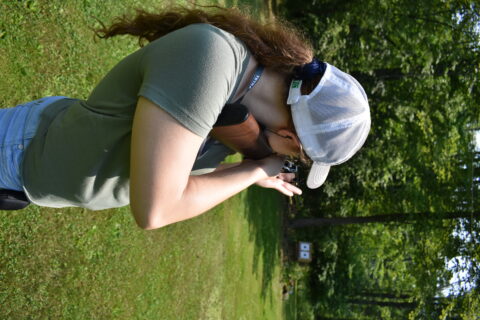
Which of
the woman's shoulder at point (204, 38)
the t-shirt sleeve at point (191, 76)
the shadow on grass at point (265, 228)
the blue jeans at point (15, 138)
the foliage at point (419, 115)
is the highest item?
the woman's shoulder at point (204, 38)

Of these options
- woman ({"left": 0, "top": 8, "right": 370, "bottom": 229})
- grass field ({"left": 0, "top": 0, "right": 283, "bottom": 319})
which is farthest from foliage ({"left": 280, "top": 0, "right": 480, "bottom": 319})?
woman ({"left": 0, "top": 8, "right": 370, "bottom": 229})

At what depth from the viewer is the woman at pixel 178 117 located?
59.7 inches

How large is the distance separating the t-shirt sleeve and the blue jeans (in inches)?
33.1

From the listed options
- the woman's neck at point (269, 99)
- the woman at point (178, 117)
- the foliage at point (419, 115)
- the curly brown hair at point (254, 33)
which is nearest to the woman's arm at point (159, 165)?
the woman at point (178, 117)

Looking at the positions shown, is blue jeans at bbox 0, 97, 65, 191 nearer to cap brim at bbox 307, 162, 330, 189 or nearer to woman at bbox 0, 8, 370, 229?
woman at bbox 0, 8, 370, 229

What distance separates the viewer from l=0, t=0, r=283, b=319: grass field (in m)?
4.18

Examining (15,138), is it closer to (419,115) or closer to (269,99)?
(269,99)

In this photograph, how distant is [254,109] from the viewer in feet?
6.52

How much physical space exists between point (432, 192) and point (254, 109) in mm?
11643

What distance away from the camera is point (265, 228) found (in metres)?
15.6

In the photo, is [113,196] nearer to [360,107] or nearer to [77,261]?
[360,107]

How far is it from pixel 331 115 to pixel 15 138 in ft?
5.15

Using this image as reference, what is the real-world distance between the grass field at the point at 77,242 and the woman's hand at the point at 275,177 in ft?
4.88

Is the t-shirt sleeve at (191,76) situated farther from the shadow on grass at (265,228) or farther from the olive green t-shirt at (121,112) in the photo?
the shadow on grass at (265,228)
